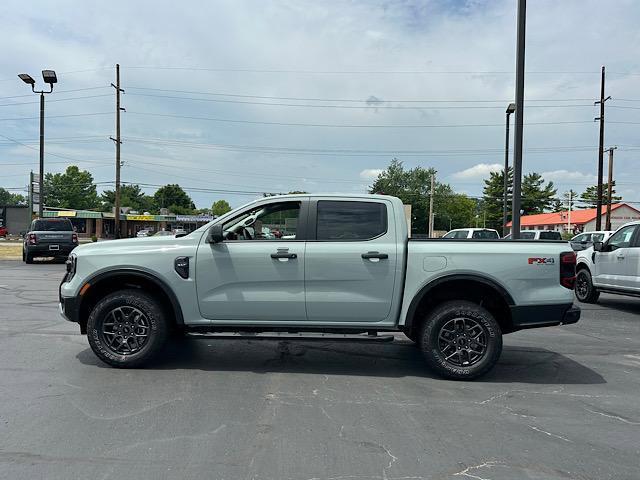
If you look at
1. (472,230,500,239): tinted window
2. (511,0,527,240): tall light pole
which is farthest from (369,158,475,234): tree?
(511,0,527,240): tall light pole

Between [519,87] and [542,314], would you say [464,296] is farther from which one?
[519,87]

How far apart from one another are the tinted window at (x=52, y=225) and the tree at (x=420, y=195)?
2488 inches

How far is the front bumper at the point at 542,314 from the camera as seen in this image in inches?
207

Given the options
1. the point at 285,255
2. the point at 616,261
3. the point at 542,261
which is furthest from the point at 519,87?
the point at 285,255

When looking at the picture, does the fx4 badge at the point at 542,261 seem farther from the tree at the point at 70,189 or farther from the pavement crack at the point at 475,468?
the tree at the point at 70,189

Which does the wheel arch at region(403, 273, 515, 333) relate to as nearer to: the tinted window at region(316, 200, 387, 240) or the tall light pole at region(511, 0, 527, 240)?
the tinted window at region(316, 200, 387, 240)

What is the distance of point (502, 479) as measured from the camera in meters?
3.24

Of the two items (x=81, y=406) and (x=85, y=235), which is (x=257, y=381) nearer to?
(x=81, y=406)

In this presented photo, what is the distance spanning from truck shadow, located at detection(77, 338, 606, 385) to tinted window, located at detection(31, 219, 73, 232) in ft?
53.2

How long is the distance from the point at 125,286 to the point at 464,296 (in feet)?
12.6

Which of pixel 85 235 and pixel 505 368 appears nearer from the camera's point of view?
pixel 505 368

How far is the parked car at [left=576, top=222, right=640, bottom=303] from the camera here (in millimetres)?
9727

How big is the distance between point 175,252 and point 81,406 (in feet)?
5.77

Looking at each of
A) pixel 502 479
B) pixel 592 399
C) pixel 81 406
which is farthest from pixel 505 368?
pixel 81 406
